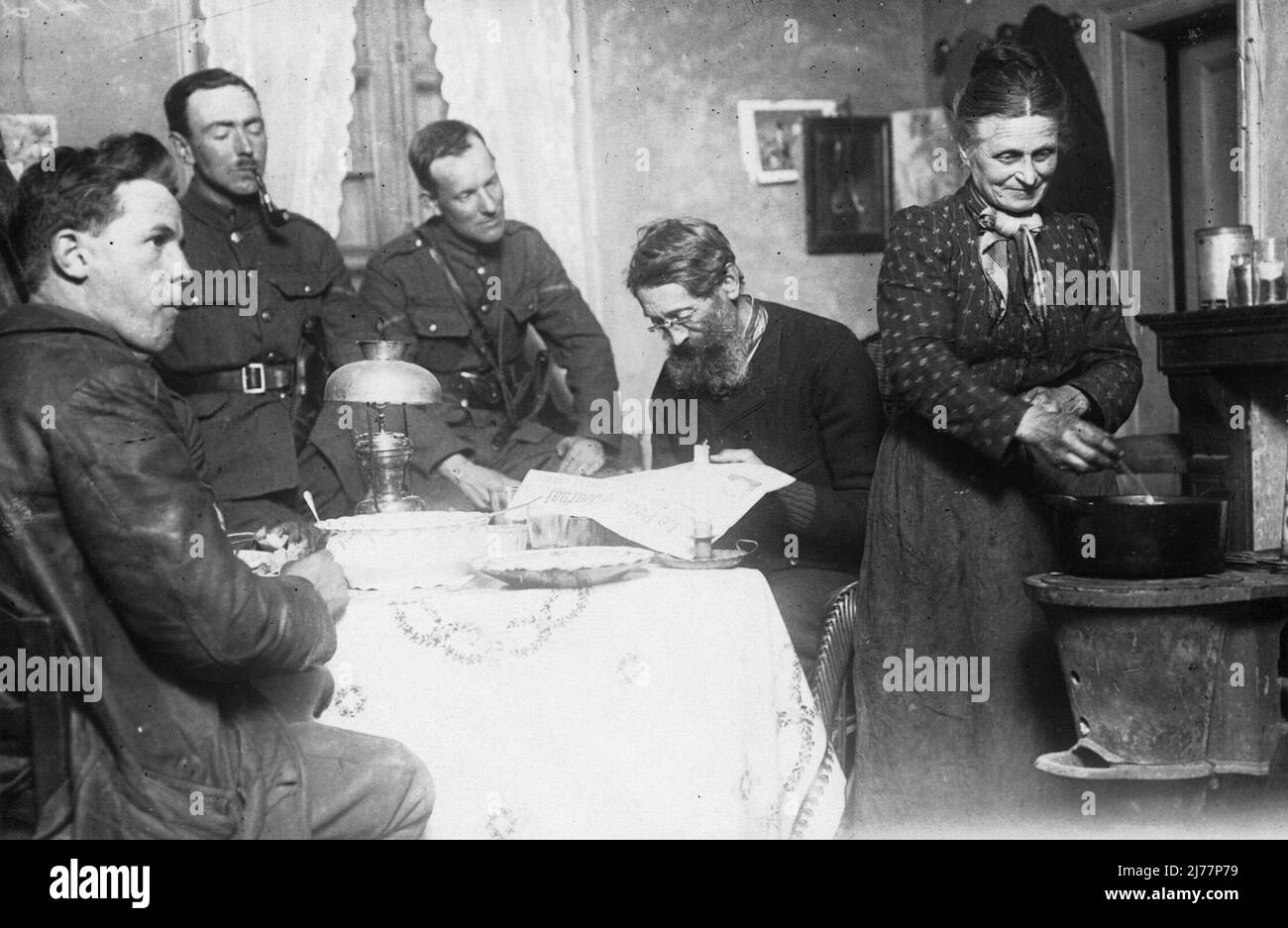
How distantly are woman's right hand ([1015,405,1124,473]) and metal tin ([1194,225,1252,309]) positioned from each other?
102 cm

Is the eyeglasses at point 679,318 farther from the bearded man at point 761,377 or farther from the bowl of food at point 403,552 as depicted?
the bowl of food at point 403,552

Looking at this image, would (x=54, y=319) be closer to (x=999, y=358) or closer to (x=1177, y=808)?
(x=999, y=358)

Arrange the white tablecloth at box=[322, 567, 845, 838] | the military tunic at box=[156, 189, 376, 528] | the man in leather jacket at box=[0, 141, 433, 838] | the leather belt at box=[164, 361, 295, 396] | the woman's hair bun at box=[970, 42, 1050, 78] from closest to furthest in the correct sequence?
the man in leather jacket at box=[0, 141, 433, 838] → the white tablecloth at box=[322, 567, 845, 838] → the woman's hair bun at box=[970, 42, 1050, 78] → the military tunic at box=[156, 189, 376, 528] → the leather belt at box=[164, 361, 295, 396]

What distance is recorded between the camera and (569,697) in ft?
6.92

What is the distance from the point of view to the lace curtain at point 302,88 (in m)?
4.59

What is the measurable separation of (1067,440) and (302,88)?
3.38 metres

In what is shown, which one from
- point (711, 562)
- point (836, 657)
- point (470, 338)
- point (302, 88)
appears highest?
point (302, 88)

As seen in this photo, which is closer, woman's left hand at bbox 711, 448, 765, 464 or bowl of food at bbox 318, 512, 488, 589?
bowl of food at bbox 318, 512, 488, 589

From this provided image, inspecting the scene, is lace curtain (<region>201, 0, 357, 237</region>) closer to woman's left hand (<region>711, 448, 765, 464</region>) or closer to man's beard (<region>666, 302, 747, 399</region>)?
man's beard (<region>666, 302, 747, 399</region>)

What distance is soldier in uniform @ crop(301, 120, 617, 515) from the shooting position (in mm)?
4289

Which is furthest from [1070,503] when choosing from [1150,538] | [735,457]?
[735,457]

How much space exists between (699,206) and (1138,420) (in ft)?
6.56

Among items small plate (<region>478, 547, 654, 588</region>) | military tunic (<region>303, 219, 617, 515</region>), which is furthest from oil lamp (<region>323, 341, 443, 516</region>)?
military tunic (<region>303, 219, 617, 515</region>)

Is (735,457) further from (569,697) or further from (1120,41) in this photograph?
(1120,41)
